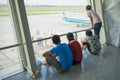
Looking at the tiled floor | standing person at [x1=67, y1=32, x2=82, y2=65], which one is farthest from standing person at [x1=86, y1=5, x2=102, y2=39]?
standing person at [x1=67, y1=32, x2=82, y2=65]

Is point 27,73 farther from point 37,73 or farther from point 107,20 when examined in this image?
point 107,20

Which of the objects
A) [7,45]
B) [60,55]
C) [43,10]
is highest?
[43,10]

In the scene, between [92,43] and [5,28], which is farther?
[92,43]

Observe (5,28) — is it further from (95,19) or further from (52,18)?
(95,19)

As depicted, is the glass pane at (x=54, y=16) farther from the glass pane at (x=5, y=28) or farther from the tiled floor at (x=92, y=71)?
the tiled floor at (x=92, y=71)

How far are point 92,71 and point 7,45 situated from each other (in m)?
1.86

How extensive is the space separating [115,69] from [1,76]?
241cm

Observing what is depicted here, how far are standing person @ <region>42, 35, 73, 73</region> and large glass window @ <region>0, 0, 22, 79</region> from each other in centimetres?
81

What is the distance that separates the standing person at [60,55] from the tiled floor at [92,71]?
Answer: 0.15 metres

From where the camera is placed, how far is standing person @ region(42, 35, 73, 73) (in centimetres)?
366

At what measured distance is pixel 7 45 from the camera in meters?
3.78

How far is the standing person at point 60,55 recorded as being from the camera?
3.66 m

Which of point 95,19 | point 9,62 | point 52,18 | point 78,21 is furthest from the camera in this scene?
point 78,21

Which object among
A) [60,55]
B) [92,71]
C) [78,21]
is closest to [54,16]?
[78,21]
